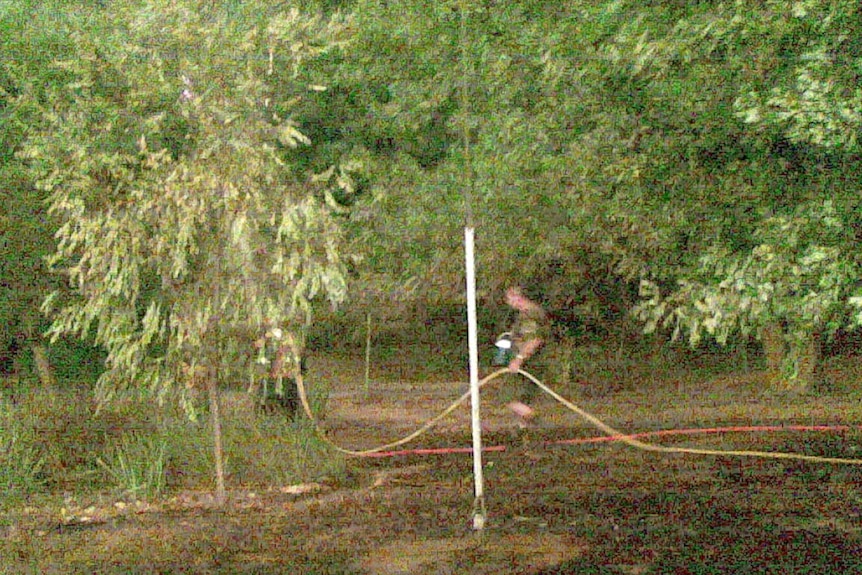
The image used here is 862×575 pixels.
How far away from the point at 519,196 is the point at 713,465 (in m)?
A: 4.05

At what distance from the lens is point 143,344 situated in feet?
27.9

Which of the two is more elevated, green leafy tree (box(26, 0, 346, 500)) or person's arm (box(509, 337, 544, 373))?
green leafy tree (box(26, 0, 346, 500))

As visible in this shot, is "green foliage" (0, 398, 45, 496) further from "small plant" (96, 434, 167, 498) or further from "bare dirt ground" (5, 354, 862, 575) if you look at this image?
"small plant" (96, 434, 167, 498)

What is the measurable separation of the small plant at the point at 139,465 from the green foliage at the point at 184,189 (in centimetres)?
95

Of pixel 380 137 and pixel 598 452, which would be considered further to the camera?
pixel 380 137

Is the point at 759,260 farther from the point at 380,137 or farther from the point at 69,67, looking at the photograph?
the point at 380,137

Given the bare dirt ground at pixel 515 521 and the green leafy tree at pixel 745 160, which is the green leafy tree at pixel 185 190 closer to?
the bare dirt ground at pixel 515 521

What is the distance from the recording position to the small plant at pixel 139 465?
9.23m

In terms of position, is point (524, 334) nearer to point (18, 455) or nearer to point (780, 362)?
point (18, 455)

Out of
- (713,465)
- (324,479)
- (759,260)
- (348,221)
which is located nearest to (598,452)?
(713,465)

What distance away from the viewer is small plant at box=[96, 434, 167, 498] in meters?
9.23

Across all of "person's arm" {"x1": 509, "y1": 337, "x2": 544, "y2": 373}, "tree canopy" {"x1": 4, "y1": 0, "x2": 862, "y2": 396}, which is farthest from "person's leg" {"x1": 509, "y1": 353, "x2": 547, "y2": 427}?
"tree canopy" {"x1": 4, "y1": 0, "x2": 862, "y2": 396}

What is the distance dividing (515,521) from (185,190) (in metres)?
3.73

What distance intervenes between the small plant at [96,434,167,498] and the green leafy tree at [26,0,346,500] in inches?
36.7
